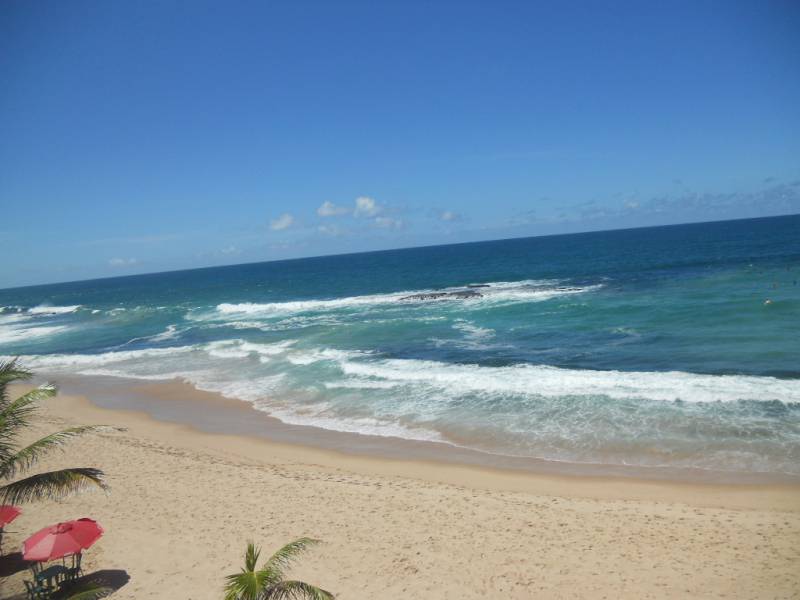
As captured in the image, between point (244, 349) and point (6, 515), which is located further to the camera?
point (244, 349)

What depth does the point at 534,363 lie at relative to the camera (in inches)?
778

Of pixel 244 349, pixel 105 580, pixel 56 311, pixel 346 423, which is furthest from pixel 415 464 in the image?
pixel 56 311

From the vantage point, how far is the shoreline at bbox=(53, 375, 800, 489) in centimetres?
1078

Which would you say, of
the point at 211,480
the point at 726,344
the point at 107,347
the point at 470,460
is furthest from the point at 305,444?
the point at 107,347

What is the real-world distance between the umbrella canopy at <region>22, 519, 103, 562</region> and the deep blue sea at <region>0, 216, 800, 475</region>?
8.14m

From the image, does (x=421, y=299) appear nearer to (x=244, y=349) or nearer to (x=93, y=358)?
(x=244, y=349)

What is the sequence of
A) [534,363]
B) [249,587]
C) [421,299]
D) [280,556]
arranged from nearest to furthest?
[249,587], [280,556], [534,363], [421,299]

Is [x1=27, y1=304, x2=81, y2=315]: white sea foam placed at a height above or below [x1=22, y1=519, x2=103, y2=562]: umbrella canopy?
above

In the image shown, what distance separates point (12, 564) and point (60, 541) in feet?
7.63

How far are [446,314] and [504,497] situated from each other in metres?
23.8

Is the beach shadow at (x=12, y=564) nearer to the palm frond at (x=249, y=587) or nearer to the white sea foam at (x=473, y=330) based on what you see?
the palm frond at (x=249, y=587)

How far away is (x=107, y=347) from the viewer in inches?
1320

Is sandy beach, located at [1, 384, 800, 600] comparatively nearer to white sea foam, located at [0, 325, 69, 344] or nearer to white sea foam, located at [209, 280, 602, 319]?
white sea foam, located at [209, 280, 602, 319]

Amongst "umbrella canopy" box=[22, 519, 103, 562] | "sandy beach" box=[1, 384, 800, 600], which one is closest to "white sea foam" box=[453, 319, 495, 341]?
"sandy beach" box=[1, 384, 800, 600]
